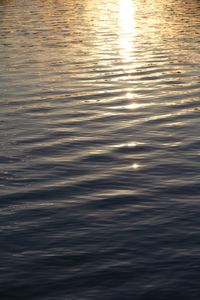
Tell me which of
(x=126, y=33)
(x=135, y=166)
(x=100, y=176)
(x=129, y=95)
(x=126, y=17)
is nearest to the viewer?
(x=100, y=176)

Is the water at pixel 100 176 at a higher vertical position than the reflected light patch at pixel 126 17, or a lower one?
higher

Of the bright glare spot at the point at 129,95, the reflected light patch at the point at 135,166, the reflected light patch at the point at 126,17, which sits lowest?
the reflected light patch at the point at 126,17

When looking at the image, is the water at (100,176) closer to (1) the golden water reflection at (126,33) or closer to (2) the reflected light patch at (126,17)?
(1) the golden water reflection at (126,33)

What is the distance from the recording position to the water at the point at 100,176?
39.3 feet

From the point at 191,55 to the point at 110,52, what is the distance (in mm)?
4893

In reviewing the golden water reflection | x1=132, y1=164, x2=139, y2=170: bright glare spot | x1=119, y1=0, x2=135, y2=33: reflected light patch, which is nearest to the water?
x1=132, y1=164, x2=139, y2=170: bright glare spot

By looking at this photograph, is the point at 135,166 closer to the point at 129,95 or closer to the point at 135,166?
the point at 135,166

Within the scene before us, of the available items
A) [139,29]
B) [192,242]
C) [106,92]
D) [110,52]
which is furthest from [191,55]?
[192,242]

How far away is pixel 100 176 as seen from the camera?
17359mm

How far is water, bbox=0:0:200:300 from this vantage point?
12.0m

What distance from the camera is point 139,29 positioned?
55.2 meters

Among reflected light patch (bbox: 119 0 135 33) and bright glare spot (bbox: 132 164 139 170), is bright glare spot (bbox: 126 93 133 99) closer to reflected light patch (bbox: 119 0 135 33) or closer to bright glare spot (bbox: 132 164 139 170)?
bright glare spot (bbox: 132 164 139 170)

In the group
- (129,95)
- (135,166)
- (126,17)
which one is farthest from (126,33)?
(135,166)

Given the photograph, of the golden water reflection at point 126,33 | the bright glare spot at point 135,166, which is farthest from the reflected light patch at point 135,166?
the golden water reflection at point 126,33
